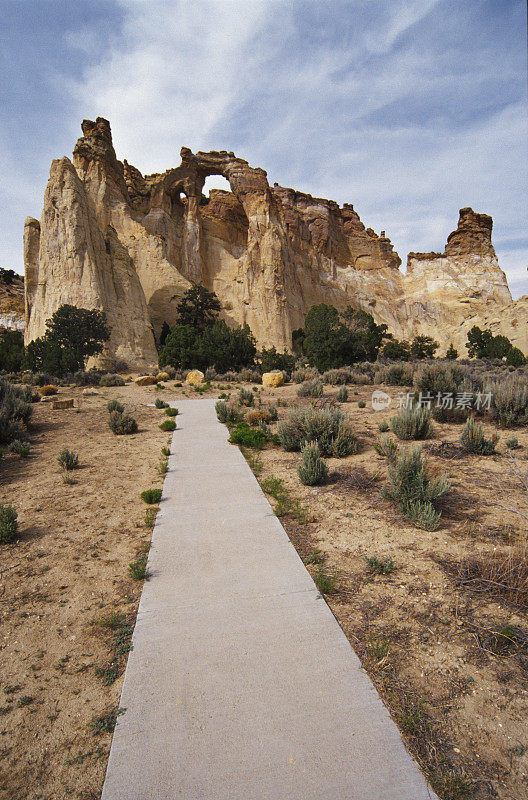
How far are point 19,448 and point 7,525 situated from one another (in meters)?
4.11

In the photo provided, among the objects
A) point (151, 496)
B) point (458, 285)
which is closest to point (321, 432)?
point (151, 496)

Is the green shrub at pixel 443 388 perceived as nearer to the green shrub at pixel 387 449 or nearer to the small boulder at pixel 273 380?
the green shrub at pixel 387 449

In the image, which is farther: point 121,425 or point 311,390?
point 311,390

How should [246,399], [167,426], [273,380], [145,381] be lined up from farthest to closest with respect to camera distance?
[145,381], [273,380], [246,399], [167,426]

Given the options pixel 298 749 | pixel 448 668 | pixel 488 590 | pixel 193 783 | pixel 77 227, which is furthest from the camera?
pixel 77 227

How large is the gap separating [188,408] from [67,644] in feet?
35.7

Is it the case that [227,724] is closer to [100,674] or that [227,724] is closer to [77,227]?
[100,674]

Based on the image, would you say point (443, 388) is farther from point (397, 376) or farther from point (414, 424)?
point (397, 376)

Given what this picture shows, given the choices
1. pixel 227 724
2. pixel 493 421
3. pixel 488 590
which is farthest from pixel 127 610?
pixel 493 421

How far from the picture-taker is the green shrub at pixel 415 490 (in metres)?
4.76

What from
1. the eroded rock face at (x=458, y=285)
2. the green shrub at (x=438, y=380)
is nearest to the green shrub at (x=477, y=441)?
the green shrub at (x=438, y=380)

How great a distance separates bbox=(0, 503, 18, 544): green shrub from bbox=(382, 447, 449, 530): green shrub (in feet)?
16.2

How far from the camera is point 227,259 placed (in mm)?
46156

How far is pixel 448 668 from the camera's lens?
2756mm
